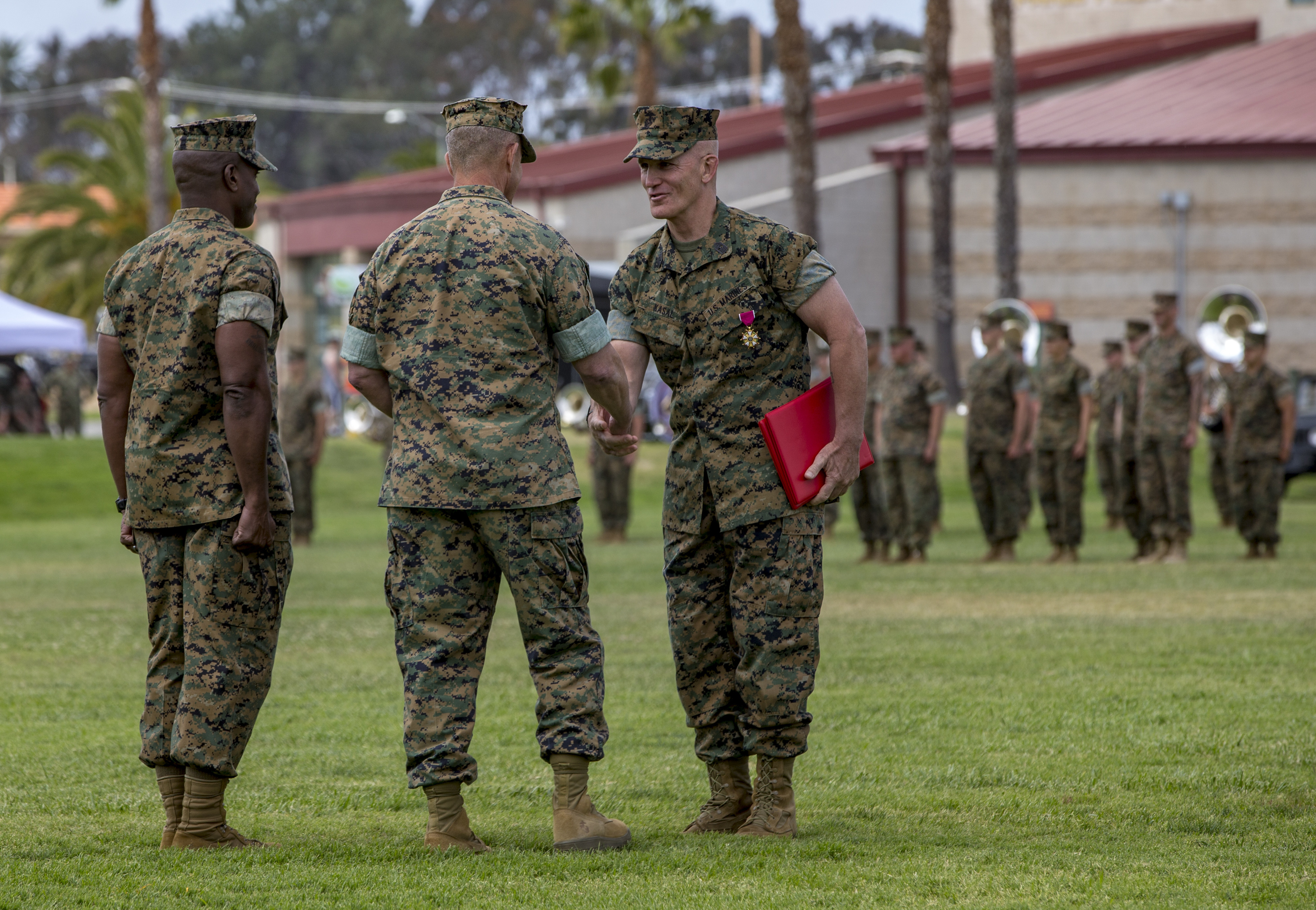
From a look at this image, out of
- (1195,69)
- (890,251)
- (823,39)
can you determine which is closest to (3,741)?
(890,251)

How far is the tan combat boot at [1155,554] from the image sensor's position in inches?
616

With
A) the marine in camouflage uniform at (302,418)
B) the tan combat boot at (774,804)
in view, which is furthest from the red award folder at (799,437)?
the marine in camouflage uniform at (302,418)

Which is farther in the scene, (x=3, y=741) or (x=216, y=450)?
(x=3, y=741)

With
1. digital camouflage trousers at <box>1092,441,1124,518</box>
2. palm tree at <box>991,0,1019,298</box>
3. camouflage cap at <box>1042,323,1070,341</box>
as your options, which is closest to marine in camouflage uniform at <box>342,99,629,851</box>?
camouflage cap at <box>1042,323,1070,341</box>

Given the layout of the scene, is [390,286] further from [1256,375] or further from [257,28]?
[257,28]

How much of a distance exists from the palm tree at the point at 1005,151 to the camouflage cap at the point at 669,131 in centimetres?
2564

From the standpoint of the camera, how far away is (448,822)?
5.21 m

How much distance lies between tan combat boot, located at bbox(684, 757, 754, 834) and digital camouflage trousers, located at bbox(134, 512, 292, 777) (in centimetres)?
151

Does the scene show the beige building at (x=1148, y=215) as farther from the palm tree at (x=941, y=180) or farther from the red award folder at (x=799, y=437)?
the red award folder at (x=799, y=437)

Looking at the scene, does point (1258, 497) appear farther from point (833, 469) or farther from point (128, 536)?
point (128, 536)

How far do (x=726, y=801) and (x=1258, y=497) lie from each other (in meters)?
11.5

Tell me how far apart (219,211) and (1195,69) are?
40.1m

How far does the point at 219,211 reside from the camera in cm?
549

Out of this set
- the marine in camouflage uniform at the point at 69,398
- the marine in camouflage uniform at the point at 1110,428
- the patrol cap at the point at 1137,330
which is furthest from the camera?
the marine in camouflage uniform at the point at 69,398
